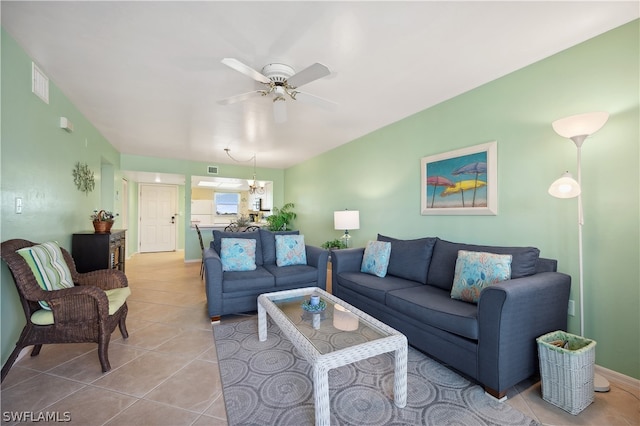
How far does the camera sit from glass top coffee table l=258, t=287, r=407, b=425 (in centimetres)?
138

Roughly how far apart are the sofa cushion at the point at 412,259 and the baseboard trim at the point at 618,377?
1339 millimetres

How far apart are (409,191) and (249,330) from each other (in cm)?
255

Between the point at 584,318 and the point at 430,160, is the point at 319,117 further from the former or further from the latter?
the point at 584,318

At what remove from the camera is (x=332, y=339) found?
1.70 meters

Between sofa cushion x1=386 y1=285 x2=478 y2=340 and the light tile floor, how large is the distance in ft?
1.65

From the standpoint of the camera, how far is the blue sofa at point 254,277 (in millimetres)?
2883

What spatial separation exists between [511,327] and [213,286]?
8.57 ft

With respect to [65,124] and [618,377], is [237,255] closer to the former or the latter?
[65,124]

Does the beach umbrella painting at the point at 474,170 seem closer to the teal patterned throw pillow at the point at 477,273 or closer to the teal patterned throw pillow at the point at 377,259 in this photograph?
the teal patterned throw pillow at the point at 477,273

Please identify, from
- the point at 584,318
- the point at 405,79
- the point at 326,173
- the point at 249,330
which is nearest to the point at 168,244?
the point at 326,173

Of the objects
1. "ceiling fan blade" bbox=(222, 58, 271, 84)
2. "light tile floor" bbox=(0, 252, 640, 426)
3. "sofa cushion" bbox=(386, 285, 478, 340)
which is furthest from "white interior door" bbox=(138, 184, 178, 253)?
"sofa cushion" bbox=(386, 285, 478, 340)

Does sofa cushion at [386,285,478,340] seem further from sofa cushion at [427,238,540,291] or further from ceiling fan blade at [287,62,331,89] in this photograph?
ceiling fan blade at [287,62,331,89]

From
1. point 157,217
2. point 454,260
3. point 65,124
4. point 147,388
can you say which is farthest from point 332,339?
point 157,217

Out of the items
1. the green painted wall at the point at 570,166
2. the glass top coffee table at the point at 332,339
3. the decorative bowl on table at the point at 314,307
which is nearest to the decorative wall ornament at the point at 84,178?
the glass top coffee table at the point at 332,339
